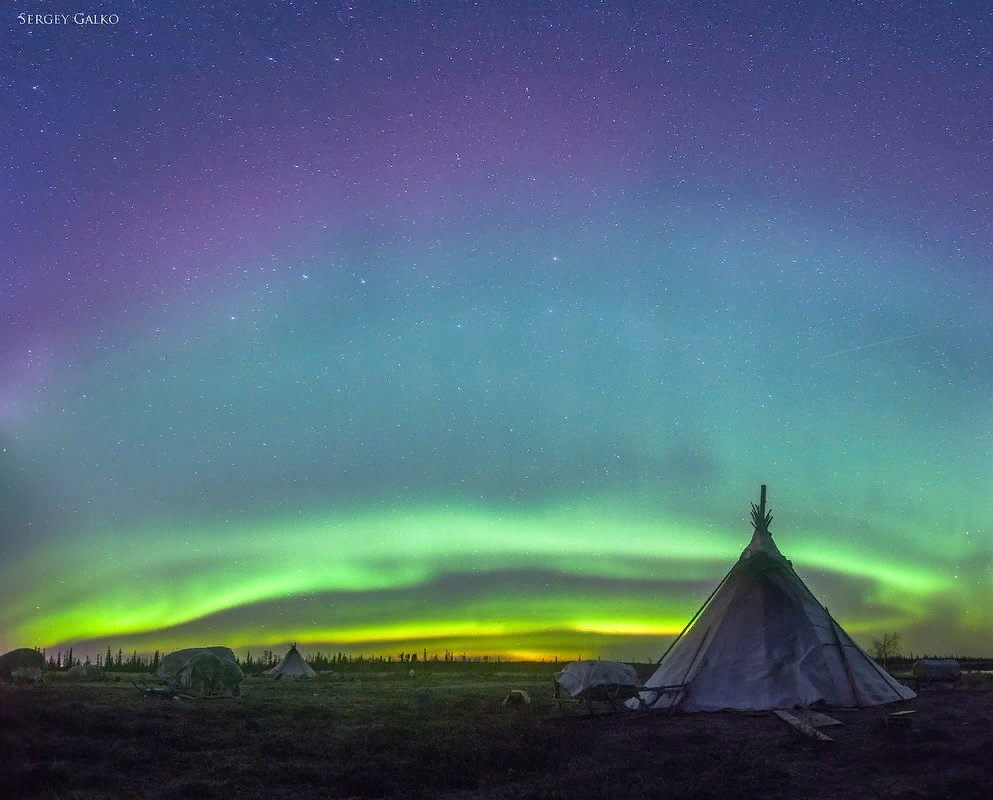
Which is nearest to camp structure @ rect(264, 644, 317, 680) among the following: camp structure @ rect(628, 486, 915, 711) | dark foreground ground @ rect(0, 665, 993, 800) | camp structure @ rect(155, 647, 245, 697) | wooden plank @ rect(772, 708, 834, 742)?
camp structure @ rect(155, 647, 245, 697)

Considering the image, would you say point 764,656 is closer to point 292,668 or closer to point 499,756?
point 499,756

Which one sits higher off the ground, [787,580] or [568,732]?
[787,580]

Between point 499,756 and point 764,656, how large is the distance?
40.4 feet

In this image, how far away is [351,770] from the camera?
18.3m

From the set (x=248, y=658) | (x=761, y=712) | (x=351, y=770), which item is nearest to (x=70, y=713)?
(x=351, y=770)

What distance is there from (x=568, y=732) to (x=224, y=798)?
36.8ft

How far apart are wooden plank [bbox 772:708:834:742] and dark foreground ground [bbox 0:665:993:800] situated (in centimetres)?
22

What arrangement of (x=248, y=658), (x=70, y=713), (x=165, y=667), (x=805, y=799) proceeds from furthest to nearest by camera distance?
(x=248, y=658)
(x=165, y=667)
(x=70, y=713)
(x=805, y=799)

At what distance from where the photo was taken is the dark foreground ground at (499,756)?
1556 centimetres

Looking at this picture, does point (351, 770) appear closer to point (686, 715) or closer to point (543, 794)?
point (543, 794)

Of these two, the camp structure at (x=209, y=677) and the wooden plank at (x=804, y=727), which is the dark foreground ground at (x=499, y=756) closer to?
the wooden plank at (x=804, y=727)

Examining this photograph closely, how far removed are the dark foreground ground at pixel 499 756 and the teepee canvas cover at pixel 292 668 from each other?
47.2 meters

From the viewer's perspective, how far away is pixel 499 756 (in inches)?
788

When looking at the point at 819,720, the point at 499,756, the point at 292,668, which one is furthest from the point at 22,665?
the point at 819,720
